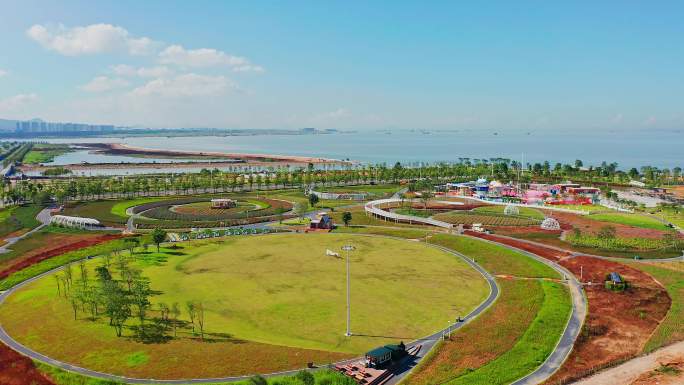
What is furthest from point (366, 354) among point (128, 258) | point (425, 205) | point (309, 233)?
point (425, 205)

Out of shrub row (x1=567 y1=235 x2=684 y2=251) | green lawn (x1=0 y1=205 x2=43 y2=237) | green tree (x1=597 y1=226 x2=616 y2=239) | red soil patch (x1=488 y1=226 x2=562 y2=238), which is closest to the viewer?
shrub row (x1=567 y1=235 x2=684 y2=251)

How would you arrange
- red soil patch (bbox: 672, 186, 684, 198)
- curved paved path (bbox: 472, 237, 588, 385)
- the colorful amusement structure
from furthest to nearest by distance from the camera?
red soil patch (bbox: 672, 186, 684, 198) < the colorful amusement structure < curved paved path (bbox: 472, 237, 588, 385)

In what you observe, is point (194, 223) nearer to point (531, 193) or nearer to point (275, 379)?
point (275, 379)

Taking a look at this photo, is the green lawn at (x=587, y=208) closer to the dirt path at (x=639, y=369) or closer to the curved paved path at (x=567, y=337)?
the curved paved path at (x=567, y=337)

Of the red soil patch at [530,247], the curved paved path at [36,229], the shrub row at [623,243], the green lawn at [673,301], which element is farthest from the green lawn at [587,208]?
the curved paved path at [36,229]

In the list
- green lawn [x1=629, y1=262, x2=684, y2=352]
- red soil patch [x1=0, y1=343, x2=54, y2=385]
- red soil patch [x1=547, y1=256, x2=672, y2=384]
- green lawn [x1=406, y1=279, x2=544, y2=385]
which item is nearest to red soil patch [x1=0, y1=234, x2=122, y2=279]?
red soil patch [x1=0, y1=343, x2=54, y2=385]

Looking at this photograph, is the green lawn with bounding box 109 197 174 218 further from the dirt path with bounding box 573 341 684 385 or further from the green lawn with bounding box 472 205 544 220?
the dirt path with bounding box 573 341 684 385
